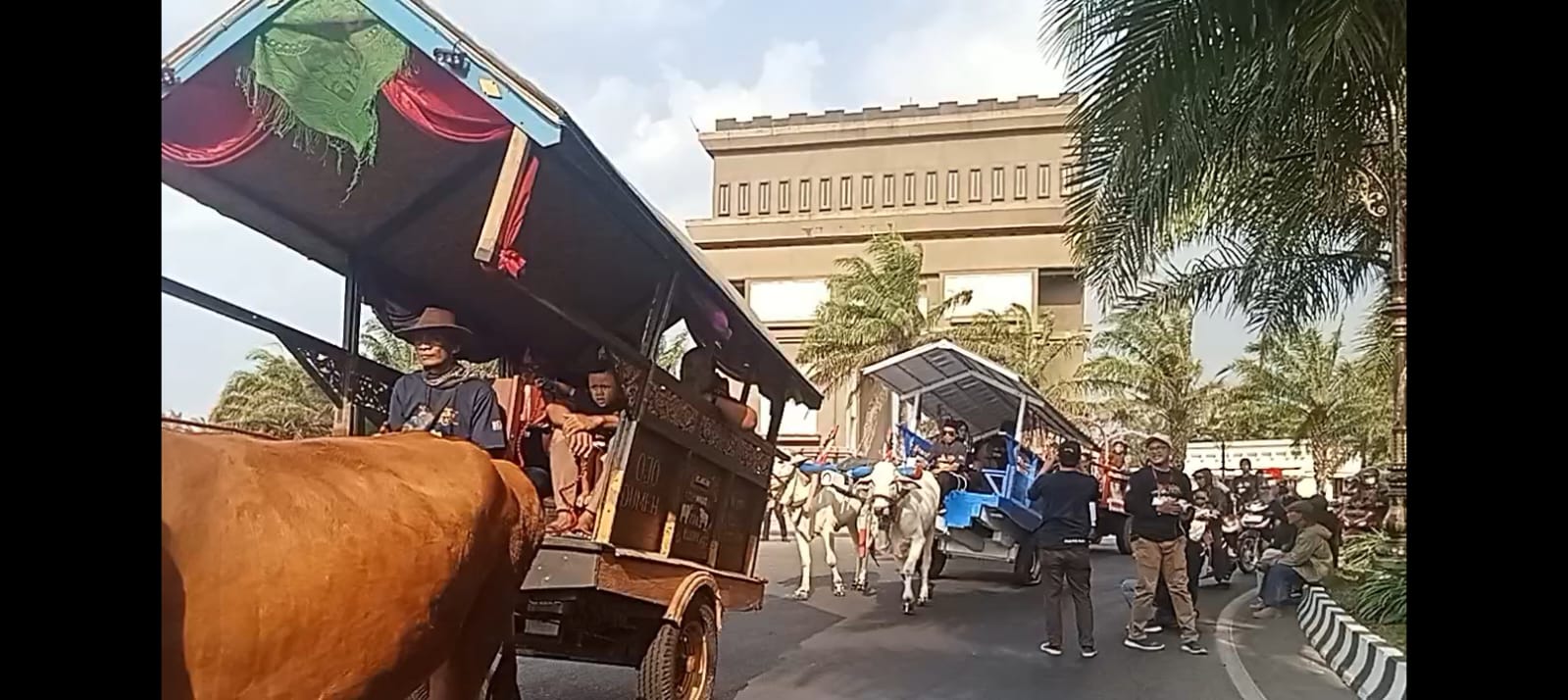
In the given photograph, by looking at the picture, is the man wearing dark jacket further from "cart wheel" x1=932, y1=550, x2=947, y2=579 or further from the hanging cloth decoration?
the hanging cloth decoration

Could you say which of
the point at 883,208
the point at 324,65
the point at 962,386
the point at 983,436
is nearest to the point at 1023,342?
the point at 883,208

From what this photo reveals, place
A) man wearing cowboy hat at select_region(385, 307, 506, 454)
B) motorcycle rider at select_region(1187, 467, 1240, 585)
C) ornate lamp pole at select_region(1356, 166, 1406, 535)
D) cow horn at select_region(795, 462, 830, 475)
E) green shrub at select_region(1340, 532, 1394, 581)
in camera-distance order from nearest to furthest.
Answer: man wearing cowboy hat at select_region(385, 307, 506, 454)
ornate lamp pole at select_region(1356, 166, 1406, 535)
green shrub at select_region(1340, 532, 1394, 581)
cow horn at select_region(795, 462, 830, 475)
motorcycle rider at select_region(1187, 467, 1240, 585)

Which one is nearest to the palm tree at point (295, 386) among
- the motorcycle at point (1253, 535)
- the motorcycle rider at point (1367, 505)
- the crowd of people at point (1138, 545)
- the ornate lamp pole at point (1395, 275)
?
the crowd of people at point (1138, 545)

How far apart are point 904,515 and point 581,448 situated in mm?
5903

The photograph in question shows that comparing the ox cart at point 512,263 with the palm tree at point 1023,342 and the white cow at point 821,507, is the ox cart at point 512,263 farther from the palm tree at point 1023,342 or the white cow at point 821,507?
the palm tree at point 1023,342

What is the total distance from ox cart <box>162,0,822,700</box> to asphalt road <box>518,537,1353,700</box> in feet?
2.75

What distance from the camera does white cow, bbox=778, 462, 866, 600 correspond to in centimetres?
1101

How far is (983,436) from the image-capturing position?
14.7 m

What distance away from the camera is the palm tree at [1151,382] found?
23.1 metres

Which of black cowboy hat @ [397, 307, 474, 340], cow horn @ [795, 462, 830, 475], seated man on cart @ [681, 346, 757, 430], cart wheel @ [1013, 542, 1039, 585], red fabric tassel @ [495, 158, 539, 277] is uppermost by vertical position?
red fabric tassel @ [495, 158, 539, 277]

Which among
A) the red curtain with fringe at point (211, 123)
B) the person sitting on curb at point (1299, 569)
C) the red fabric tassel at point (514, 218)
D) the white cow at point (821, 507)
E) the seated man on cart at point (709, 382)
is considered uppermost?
the red curtain with fringe at point (211, 123)

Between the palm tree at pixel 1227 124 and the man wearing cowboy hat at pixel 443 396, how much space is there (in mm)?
3137

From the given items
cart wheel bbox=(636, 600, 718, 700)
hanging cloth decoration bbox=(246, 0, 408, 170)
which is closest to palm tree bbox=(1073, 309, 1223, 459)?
cart wheel bbox=(636, 600, 718, 700)

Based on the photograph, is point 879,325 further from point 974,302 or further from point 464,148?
point 464,148
